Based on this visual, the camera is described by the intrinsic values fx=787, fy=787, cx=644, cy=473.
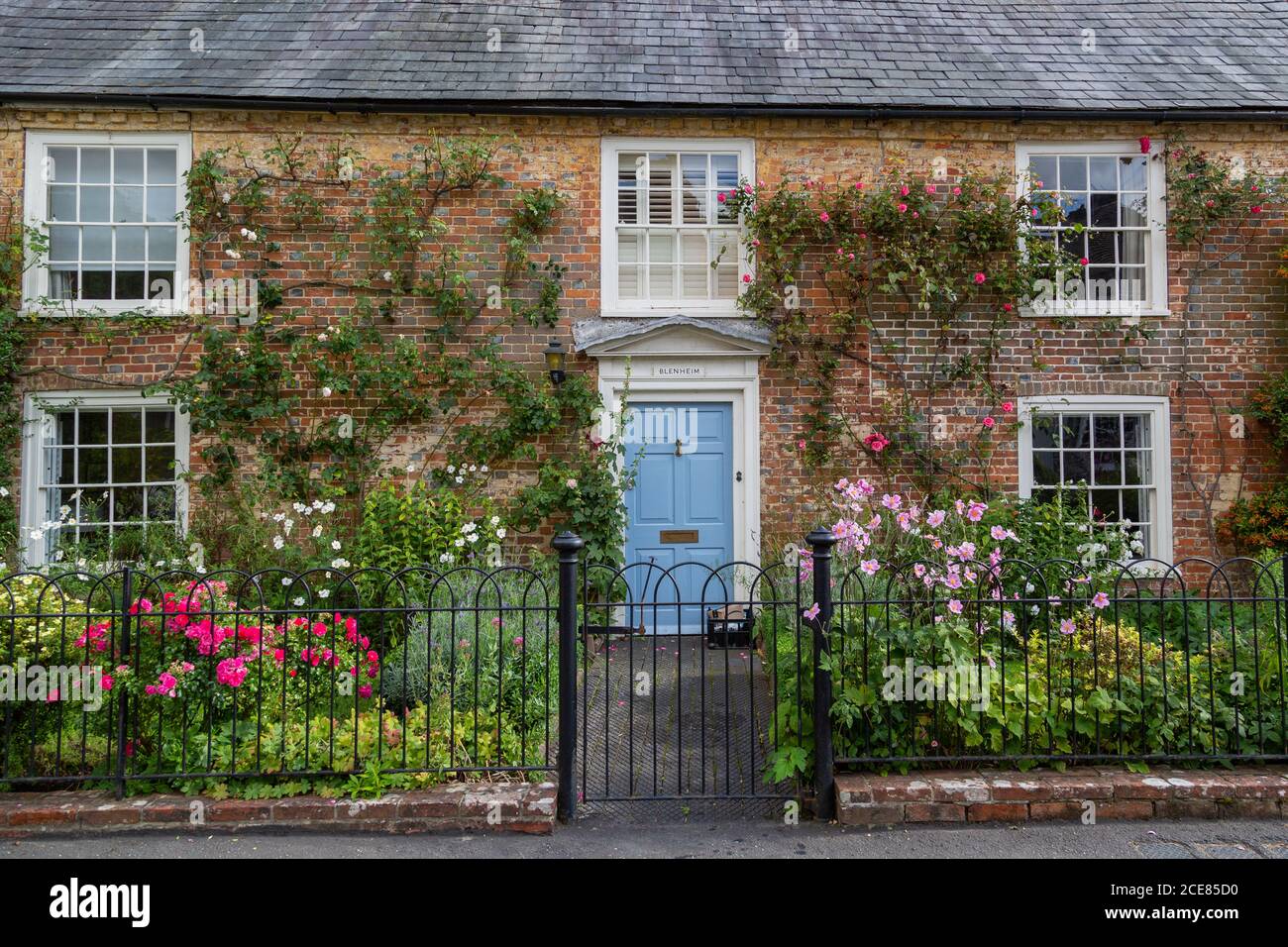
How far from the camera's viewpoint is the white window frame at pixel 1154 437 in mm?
8344

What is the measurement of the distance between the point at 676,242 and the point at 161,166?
5465 millimetres

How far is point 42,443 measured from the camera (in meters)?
8.06

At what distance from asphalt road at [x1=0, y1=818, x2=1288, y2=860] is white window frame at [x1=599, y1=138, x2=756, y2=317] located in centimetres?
551

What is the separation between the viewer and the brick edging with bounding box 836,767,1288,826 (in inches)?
159

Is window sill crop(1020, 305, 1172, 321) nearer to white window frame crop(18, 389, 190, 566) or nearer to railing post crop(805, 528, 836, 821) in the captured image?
railing post crop(805, 528, 836, 821)

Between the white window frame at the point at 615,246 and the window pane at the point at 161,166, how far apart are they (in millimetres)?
4500

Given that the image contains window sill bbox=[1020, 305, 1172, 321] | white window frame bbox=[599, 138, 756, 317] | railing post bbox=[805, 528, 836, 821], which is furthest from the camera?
window sill bbox=[1020, 305, 1172, 321]

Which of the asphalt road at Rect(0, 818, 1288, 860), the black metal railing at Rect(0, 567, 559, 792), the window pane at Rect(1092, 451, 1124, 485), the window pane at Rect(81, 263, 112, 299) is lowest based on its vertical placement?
the asphalt road at Rect(0, 818, 1288, 860)

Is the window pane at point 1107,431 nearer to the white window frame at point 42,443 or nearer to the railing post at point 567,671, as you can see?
the railing post at point 567,671

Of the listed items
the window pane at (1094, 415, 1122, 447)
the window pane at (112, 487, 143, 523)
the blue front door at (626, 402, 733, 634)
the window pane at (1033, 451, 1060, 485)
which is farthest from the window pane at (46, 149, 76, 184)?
the window pane at (1094, 415, 1122, 447)

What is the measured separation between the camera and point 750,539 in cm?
815

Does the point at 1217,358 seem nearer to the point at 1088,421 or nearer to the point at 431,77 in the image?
the point at 1088,421

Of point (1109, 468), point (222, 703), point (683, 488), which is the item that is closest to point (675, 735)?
point (222, 703)

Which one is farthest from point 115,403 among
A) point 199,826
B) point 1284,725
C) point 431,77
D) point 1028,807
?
point 1284,725
